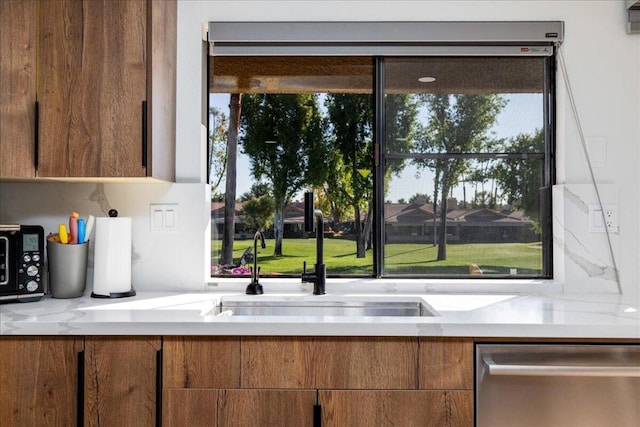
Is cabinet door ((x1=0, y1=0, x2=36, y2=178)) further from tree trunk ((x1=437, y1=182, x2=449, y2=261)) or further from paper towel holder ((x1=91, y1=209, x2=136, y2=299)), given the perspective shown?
tree trunk ((x1=437, y1=182, x2=449, y2=261))

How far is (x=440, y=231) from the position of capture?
214 cm

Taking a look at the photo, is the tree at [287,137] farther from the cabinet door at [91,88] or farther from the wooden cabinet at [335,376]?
the wooden cabinet at [335,376]

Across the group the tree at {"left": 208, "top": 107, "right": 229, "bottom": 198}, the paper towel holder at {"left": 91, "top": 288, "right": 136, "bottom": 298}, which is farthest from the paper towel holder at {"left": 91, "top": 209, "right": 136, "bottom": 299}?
the tree at {"left": 208, "top": 107, "right": 229, "bottom": 198}

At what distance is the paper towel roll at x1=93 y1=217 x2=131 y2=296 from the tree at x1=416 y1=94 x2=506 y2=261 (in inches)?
51.2

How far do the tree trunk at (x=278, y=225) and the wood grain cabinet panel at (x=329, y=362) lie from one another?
0.75m

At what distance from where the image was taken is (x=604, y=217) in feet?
6.68

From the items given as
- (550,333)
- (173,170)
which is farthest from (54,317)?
(550,333)

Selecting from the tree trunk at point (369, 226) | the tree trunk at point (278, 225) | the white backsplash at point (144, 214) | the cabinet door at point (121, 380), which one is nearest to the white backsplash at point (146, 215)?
the white backsplash at point (144, 214)

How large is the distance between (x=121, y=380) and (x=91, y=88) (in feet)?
3.25

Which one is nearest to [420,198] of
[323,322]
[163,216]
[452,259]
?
[452,259]

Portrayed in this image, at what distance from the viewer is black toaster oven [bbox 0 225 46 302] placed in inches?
67.2

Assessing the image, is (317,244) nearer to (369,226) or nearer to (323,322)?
(369,226)

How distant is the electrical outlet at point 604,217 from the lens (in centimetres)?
203

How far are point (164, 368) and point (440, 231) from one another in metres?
1.26
